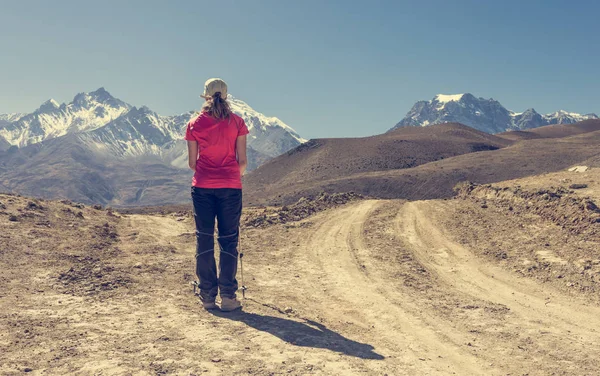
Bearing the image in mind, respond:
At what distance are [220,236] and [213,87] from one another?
7.21 feet

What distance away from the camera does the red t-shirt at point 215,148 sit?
257 inches

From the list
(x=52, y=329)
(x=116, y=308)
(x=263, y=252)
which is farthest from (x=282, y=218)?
(x=52, y=329)

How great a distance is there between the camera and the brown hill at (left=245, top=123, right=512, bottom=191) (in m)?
78.2

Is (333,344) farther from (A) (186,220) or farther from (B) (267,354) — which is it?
(A) (186,220)

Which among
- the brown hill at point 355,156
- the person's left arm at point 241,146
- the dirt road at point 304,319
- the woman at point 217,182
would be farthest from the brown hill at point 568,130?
the woman at point 217,182

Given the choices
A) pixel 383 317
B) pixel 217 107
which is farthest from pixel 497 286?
pixel 217 107

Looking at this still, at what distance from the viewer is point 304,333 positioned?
5996mm

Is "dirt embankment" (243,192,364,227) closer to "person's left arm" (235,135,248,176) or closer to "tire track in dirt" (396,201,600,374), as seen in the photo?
"tire track in dirt" (396,201,600,374)

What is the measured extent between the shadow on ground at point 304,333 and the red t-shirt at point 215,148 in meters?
1.91

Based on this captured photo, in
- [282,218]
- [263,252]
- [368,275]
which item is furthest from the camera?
[282,218]

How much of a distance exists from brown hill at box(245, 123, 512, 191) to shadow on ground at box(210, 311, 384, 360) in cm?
6656

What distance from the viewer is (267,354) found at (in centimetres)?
523

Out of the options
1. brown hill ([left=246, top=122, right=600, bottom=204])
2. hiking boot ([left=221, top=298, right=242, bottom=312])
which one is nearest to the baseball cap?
hiking boot ([left=221, top=298, right=242, bottom=312])

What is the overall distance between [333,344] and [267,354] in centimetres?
87
